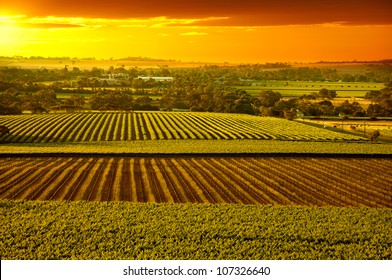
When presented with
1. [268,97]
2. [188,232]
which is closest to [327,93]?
[268,97]

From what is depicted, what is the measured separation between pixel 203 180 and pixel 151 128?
90.1 ft

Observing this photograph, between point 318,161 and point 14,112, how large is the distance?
43697mm

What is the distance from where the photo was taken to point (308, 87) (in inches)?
2274

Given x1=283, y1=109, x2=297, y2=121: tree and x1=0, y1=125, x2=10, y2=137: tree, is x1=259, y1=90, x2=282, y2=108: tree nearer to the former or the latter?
x1=283, y1=109, x2=297, y2=121: tree

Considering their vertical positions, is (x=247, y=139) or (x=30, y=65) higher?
(x=30, y=65)

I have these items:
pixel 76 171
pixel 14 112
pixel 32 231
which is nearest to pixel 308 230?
pixel 32 231

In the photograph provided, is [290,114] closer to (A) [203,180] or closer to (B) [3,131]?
(A) [203,180]

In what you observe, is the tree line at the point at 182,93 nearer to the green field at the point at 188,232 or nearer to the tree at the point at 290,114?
the tree at the point at 290,114

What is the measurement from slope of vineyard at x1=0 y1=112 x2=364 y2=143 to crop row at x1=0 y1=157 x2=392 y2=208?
11690mm

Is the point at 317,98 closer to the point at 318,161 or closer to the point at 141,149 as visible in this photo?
the point at 318,161

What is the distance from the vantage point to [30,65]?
57938 millimetres

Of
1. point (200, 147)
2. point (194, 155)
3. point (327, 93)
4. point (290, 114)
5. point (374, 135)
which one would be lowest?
point (194, 155)

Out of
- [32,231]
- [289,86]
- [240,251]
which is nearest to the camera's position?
[240,251]

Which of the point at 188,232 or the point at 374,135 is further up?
the point at 374,135
